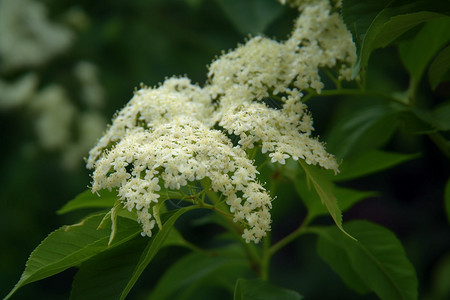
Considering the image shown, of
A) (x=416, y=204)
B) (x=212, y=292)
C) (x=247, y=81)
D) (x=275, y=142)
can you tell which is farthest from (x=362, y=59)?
(x=416, y=204)

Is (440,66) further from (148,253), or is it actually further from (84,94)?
(84,94)

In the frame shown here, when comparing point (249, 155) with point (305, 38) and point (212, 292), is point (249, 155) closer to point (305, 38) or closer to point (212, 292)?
point (305, 38)

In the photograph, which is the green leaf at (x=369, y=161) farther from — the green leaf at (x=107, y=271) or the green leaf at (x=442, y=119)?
the green leaf at (x=107, y=271)

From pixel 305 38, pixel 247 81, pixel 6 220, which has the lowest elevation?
pixel 247 81

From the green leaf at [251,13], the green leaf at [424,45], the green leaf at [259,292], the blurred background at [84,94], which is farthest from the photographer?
the blurred background at [84,94]

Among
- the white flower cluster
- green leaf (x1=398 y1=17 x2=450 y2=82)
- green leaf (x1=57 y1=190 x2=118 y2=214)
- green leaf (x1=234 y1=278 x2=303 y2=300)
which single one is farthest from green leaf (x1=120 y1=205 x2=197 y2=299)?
green leaf (x1=398 y1=17 x2=450 y2=82)

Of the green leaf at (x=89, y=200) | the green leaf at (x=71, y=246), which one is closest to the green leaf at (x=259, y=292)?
the green leaf at (x=71, y=246)
